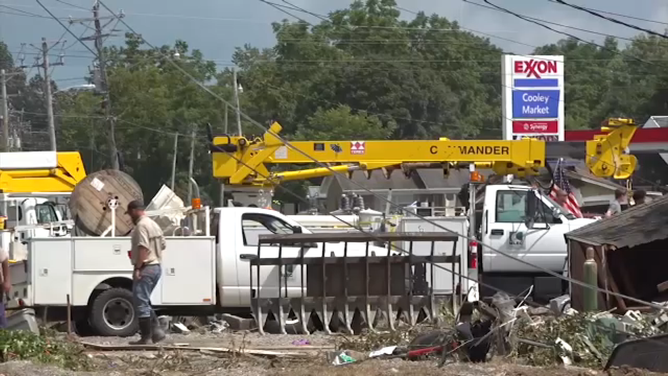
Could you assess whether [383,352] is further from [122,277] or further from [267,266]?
[122,277]

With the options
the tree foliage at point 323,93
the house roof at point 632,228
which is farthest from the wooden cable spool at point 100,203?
the tree foliage at point 323,93

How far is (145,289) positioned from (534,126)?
26.5 m

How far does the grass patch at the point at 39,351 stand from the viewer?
1098 cm

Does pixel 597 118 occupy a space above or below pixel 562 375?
above

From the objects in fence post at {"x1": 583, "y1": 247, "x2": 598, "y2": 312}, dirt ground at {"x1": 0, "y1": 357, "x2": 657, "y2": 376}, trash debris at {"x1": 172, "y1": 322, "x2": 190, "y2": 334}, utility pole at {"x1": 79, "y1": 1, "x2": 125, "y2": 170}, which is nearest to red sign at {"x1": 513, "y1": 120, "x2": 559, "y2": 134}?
utility pole at {"x1": 79, "y1": 1, "x2": 125, "y2": 170}

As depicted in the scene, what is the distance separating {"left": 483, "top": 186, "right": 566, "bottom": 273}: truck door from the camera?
18.3m

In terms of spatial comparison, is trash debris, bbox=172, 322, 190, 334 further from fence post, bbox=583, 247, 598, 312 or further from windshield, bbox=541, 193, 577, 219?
windshield, bbox=541, 193, 577, 219

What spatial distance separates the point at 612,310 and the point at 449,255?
3948mm

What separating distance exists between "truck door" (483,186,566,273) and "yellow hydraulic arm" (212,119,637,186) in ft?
6.99

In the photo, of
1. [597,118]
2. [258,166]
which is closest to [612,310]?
[258,166]

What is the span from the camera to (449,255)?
15812 mm

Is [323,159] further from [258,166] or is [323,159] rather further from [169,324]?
[169,324]

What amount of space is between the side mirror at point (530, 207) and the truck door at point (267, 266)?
15.4 ft

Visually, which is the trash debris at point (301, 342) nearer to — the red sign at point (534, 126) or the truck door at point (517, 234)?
the truck door at point (517, 234)
